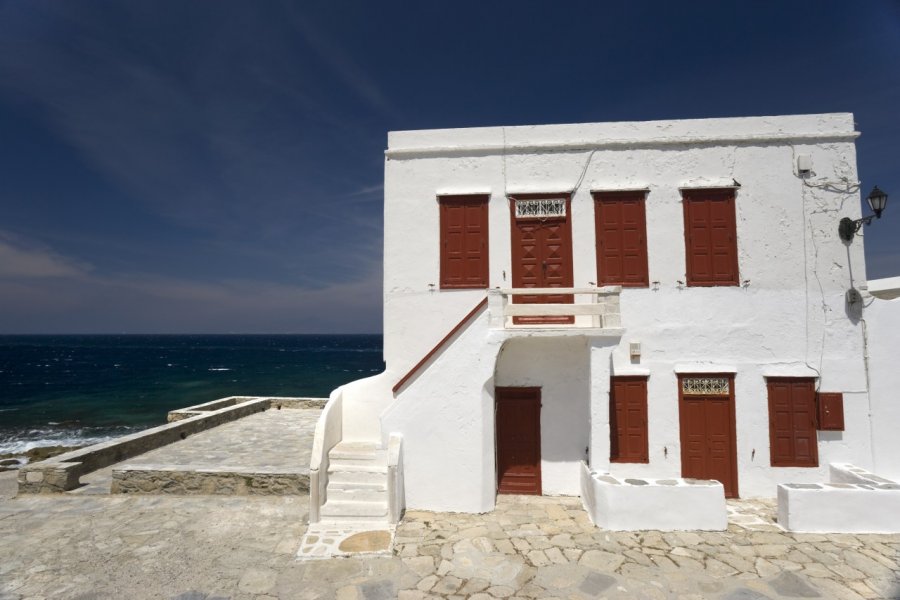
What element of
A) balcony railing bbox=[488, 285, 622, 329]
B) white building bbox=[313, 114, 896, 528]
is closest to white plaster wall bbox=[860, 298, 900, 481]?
white building bbox=[313, 114, 896, 528]

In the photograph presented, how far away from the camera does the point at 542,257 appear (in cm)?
984

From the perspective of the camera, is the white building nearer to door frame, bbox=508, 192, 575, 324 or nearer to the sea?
door frame, bbox=508, 192, 575, 324

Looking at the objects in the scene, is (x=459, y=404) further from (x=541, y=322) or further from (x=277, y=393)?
(x=277, y=393)

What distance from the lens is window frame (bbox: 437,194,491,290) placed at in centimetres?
988

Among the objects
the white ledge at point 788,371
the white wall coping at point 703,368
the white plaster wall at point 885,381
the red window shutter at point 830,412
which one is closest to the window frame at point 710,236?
the white wall coping at point 703,368

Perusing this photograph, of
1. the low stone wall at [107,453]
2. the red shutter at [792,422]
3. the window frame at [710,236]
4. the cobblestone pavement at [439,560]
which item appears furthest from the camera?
the window frame at [710,236]

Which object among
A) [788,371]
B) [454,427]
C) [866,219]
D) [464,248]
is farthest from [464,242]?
[866,219]

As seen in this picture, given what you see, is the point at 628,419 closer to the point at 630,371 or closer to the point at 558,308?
the point at 630,371

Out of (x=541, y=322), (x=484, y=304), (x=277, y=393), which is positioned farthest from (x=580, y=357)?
(x=277, y=393)

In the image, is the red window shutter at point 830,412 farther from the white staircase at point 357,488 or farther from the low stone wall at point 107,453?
the low stone wall at point 107,453

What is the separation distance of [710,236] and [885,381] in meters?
4.42

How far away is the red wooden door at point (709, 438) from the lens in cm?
922

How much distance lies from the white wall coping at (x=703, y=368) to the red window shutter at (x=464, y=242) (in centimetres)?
437

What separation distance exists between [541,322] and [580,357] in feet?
3.51
